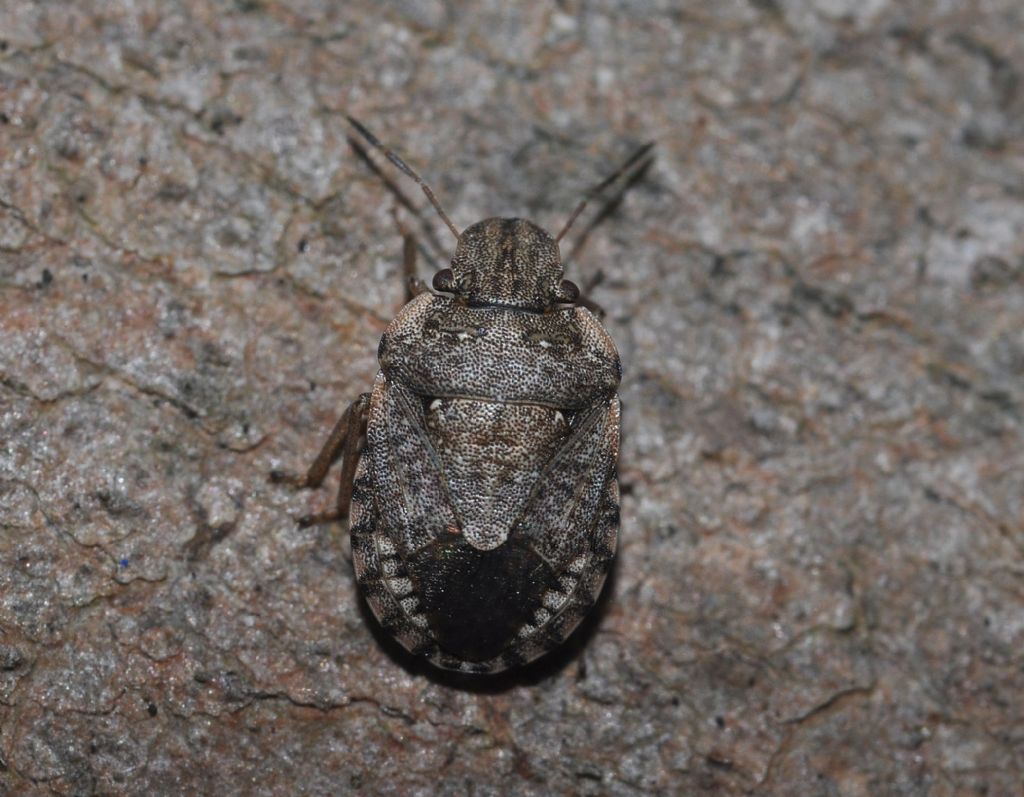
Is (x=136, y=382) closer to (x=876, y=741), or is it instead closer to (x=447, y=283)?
(x=447, y=283)

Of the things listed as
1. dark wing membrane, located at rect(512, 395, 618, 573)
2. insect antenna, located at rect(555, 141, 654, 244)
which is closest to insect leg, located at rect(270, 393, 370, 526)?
dark wing membrane, located at rect(512, 395, 618, 573)

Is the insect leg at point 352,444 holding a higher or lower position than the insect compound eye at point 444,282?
lower

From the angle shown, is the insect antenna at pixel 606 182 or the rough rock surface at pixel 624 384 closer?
the rough rock surface at pixel 624 384

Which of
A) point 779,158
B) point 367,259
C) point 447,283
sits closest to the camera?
point 447,283

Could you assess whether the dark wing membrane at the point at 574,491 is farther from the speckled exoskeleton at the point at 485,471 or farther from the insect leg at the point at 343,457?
the insect leg at the point at 343,457

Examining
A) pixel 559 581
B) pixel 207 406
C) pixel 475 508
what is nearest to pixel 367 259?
pixel 207 406

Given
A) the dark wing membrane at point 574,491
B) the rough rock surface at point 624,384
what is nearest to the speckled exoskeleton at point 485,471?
the dark wing membrane at point 574,491
